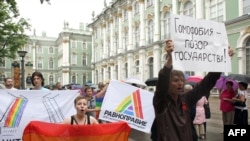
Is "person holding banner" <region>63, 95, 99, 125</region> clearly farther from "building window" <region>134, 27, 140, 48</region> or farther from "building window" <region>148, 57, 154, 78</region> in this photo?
"building window" <region>134, 27, 140, 48</region>

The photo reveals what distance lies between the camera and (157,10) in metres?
33.9

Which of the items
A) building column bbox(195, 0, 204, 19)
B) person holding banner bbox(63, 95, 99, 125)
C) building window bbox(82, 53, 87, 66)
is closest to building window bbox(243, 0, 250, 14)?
building column bbox(195, 0, 204, 19)

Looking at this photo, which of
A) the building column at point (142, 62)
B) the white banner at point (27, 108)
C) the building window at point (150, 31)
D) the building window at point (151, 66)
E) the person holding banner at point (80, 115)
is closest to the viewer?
the person holding banner at point (80, 115)

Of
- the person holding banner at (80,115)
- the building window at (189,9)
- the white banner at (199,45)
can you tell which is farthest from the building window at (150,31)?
the white banner at (199,45)

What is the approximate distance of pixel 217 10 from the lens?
25.3 meters

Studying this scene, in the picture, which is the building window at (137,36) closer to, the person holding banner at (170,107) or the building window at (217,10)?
the building window at (217,10)

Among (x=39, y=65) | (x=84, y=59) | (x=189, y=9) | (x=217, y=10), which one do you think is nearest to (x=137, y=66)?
(x=189, y=9)

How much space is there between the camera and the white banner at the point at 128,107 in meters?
6.86

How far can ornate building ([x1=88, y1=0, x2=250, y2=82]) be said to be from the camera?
22.9 meters

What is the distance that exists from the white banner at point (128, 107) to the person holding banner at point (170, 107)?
12.3 ft

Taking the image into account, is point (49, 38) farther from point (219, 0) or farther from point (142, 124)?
point (142, 124)

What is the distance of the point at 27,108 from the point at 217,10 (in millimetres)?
21732

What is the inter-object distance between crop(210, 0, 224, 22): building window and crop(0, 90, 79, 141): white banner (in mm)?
20544

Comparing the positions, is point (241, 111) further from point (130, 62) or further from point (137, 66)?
point (130, 62)
